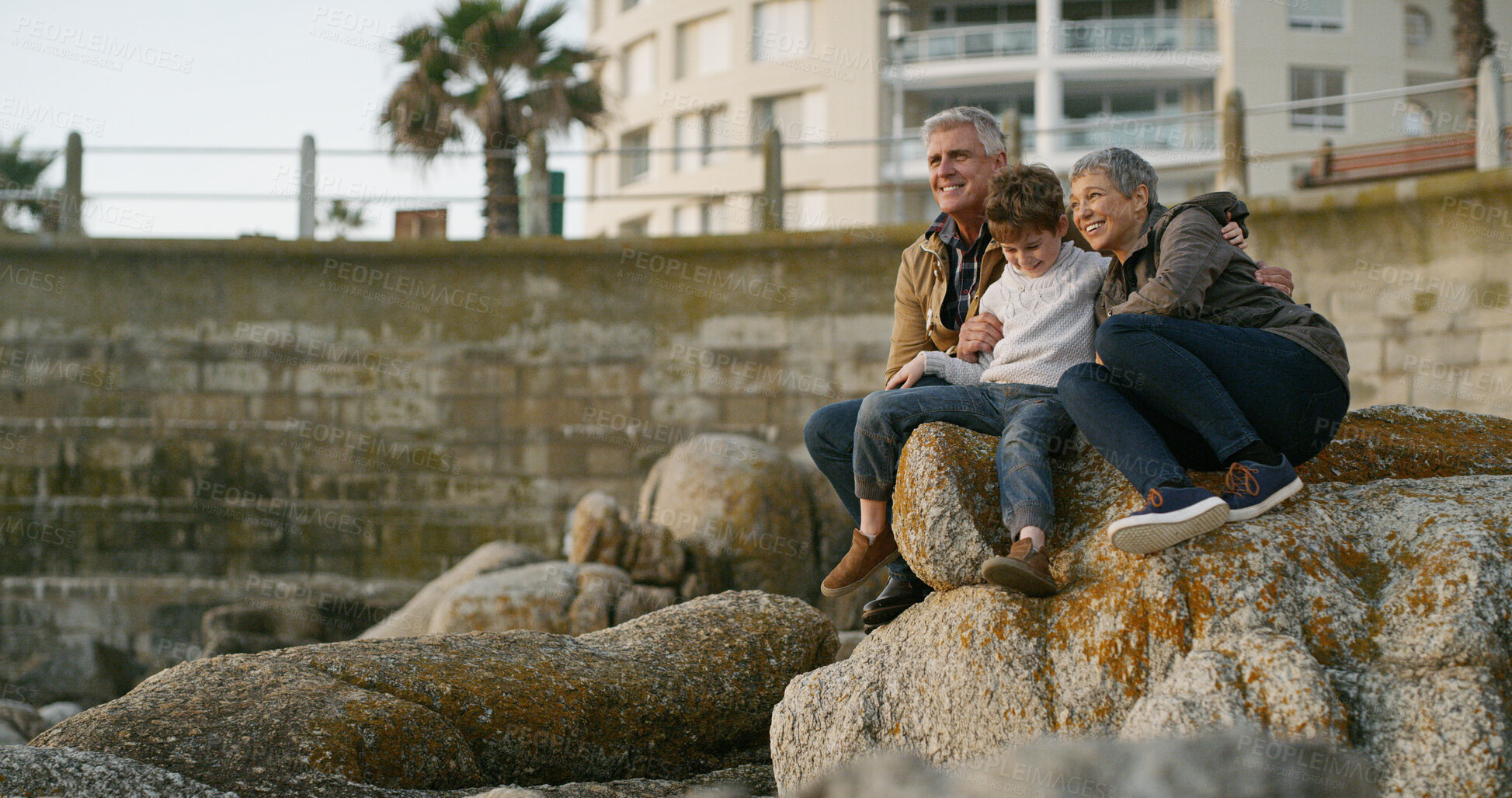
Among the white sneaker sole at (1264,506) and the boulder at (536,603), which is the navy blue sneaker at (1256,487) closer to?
the white sneaker sole at (1264,506)

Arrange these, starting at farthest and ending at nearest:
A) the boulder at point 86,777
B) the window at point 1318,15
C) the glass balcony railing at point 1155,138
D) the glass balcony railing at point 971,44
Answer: the glass balcony railing at point 971,44 < the window at point 1318,15 < the glass balcony railing at point 1155,138 < the boulder at point 86,777

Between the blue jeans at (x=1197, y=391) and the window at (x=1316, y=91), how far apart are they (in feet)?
94.1

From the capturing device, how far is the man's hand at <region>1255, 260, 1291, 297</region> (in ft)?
11.1

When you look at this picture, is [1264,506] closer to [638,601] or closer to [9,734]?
[638,601]

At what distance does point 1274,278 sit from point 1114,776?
1949 mm

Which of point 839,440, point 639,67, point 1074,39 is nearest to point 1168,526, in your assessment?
point 839,440

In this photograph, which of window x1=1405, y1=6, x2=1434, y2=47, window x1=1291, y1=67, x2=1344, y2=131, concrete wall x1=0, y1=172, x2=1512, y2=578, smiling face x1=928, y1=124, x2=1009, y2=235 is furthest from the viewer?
window x1=1405, y1=6, x2=1434, y2=47

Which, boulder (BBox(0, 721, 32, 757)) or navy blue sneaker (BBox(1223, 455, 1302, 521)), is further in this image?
boulder (BBox(0, 721, 32, 757))

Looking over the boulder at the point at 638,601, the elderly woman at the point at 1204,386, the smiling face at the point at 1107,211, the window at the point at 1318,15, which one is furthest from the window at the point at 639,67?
the elderly woman at the point at 1204,386

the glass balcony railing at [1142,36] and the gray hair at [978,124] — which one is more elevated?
the glass balcony railing at [1142,36]

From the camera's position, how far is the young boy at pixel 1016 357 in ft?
11.7

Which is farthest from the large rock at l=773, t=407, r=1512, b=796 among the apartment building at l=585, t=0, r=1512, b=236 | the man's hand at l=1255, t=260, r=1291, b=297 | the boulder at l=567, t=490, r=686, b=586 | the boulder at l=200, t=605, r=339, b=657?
the apartment building at l=585, t=0, r=1512, b=236

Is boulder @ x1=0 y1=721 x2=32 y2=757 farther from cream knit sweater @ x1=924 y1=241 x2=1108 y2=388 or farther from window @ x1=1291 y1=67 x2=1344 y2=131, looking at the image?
window @ x1=1291 y1=67 x2=1344 y2=131

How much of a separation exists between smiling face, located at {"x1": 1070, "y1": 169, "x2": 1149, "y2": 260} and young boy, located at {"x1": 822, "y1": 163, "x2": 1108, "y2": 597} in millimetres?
94
